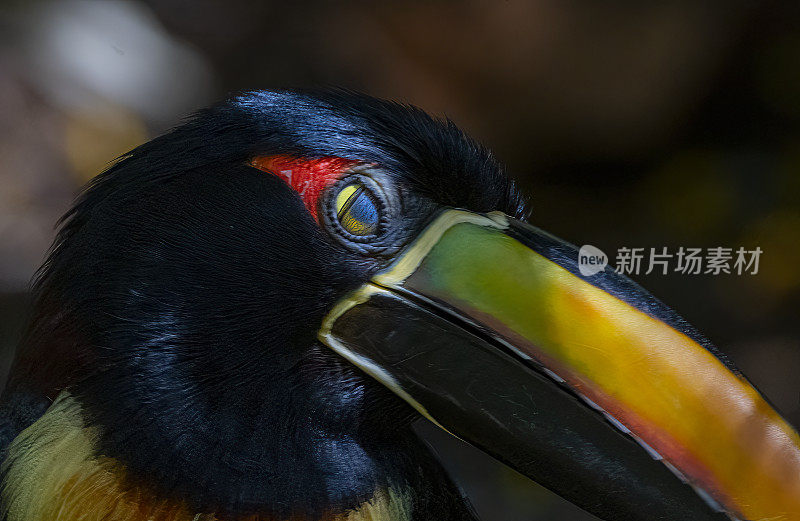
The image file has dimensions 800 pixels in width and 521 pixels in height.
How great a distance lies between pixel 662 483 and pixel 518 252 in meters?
0.31

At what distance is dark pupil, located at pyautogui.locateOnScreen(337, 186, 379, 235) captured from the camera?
1007mm

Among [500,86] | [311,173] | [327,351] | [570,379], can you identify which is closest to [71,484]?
[327,351]

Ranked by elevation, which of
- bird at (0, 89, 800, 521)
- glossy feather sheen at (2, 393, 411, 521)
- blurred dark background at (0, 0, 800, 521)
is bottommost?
glossy feather sheen at (2, 393, 411, 521)

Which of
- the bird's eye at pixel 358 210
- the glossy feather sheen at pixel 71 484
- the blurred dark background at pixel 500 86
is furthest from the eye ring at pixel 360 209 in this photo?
the blurred dark background at pixel 500 86

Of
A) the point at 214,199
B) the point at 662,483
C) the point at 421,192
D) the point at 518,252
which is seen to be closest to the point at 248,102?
the point at 214,199

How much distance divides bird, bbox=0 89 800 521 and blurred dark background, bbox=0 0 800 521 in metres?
0.80

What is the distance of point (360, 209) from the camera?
3.33 feet

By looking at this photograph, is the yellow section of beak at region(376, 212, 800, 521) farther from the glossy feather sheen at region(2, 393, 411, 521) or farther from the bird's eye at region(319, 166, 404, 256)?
the glossy feather sheen at region(2, 393, 411, 521)

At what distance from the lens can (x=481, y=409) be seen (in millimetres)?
988

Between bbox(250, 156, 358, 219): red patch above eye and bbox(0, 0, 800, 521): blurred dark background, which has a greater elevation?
bbox(0, 0, 800, 521): blurred dark background

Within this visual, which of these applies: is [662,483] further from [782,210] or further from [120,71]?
[120,71]

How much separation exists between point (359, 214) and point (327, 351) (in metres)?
0.17

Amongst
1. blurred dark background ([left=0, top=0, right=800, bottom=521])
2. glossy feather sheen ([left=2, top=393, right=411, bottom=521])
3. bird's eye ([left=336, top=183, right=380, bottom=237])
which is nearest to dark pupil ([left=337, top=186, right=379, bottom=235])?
bird's eye ([left=336, top=183, right=380, bottom=237])

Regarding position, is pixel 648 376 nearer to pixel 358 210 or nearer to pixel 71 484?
pixel 358 210
